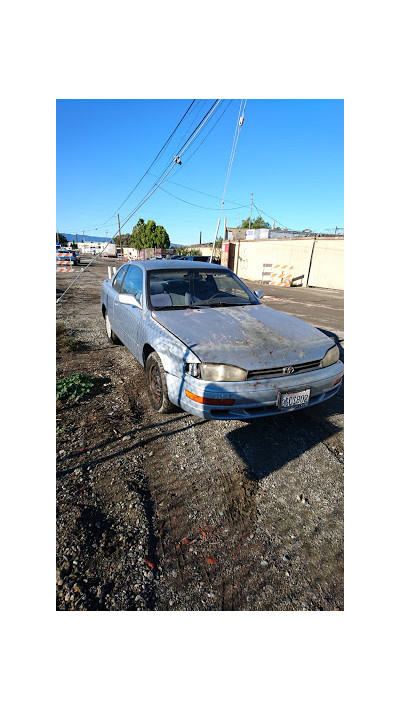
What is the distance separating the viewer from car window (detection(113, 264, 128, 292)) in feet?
15.4

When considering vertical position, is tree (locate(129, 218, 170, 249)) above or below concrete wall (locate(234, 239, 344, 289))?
above

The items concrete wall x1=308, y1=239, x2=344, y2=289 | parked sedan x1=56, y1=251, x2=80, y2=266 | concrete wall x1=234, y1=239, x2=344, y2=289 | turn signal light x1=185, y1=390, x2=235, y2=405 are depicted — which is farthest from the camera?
parked sedan x1=56, y1=251, x2=80, y2=266

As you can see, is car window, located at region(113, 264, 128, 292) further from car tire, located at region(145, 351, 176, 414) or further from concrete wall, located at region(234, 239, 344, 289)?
concrete wall, located at region(234, 239, 344, 289)

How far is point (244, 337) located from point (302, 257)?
19.4 metres

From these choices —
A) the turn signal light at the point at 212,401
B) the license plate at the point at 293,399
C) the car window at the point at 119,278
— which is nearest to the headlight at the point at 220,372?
the turn signal light at the point at 212,401

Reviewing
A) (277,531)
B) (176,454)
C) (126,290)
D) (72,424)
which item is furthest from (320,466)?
(126,290)

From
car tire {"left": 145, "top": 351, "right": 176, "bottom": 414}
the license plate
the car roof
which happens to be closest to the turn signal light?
the license plate

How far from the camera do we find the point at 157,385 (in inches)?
118

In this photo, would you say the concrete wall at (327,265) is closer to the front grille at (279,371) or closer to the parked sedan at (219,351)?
the parked sedan at (219,351)

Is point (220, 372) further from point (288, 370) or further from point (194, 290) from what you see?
point (194, 290)

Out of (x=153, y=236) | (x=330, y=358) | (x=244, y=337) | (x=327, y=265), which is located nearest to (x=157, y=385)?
(x=244, y=337)

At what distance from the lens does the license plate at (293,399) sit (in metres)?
2.42

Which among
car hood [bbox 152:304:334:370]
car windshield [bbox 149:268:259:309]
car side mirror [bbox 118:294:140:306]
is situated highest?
car windshield [bbox 149:268:259:309]

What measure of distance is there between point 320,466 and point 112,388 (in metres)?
2.34
